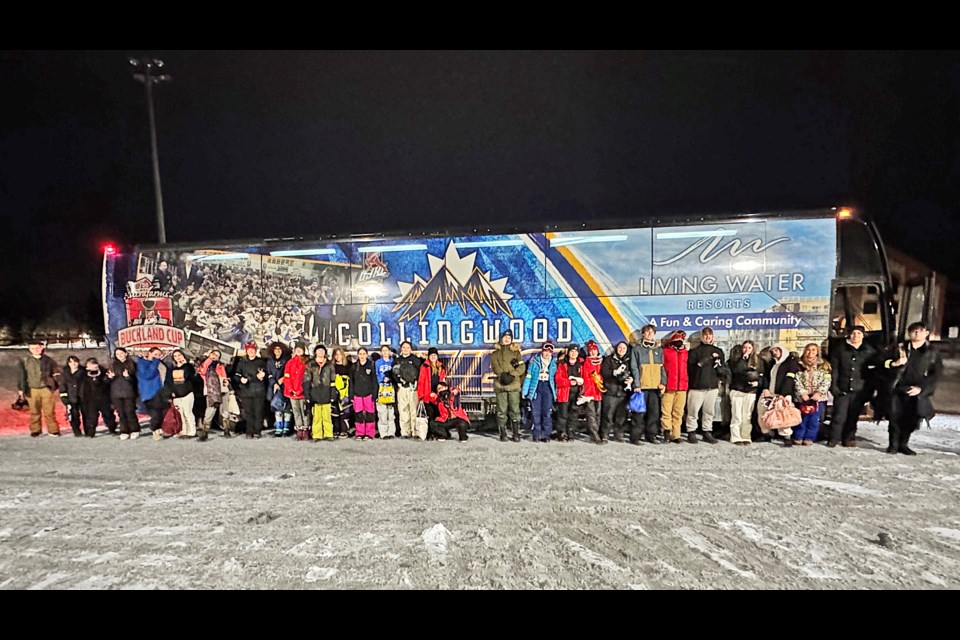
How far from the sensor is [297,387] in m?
6.68

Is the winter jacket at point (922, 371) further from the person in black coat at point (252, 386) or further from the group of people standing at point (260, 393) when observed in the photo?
the person in black coat at point (252, 386)

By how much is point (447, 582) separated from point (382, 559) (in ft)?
Result: 2.05

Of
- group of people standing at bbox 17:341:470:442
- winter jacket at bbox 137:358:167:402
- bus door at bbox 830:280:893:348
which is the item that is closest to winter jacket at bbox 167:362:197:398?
group of people standing at bbox 17:341:470:442

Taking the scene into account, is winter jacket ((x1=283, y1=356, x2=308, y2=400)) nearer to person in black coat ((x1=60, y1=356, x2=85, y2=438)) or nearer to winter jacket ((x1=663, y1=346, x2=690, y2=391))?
person in black coat ((x1=60, y1=356, x2=85, y2=438))

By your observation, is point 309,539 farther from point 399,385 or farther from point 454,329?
point 454,329

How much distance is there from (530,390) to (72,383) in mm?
8450

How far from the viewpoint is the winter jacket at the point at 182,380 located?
6816 mm

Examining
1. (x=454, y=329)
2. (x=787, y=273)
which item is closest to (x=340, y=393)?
(x=454, y=329)

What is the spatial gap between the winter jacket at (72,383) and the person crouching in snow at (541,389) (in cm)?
812

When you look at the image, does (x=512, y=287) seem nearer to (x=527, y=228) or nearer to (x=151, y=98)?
(x=527, y=228)

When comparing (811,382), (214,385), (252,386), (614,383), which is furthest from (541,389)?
(214,385)

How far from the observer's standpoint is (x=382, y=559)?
318cm

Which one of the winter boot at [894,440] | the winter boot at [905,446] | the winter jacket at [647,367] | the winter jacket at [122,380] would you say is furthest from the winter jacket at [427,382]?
the winter boot at [905,446]

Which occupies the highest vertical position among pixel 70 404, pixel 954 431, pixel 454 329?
pixel 454 329
